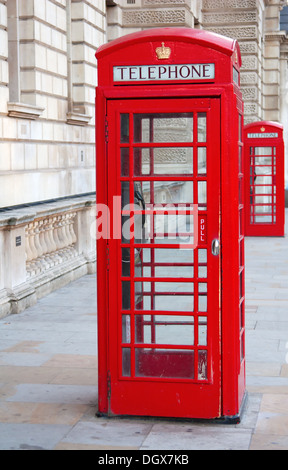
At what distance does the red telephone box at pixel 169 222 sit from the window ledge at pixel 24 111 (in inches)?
256

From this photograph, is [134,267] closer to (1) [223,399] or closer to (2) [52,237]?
(1) [223,399]

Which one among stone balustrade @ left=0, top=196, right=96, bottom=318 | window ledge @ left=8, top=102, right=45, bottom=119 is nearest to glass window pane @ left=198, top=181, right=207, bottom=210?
stone balustrade @ left=0, top=196, right=96, bottom=318

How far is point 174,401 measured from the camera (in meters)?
5.16

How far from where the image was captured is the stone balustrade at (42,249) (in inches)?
345

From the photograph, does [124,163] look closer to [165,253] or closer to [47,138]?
[165,253]

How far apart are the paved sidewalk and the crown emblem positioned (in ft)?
7.13

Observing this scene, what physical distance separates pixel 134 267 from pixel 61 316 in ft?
11.8

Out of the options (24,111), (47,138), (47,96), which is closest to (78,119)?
(47,96)

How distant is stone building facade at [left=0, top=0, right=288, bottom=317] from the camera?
374 inches

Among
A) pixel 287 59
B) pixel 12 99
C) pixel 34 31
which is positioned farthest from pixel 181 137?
pixel 287 59

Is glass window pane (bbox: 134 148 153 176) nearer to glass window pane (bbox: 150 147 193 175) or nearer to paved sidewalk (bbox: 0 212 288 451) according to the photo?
glass window pane (bbox: 150 147 193 175)

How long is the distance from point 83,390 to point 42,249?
4.43m

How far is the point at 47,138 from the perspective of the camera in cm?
1331
